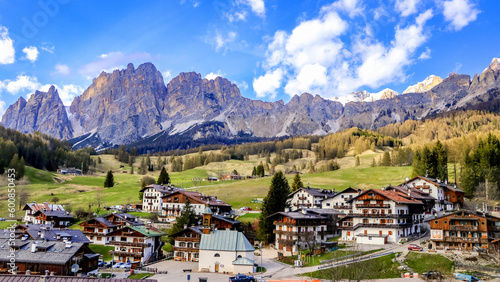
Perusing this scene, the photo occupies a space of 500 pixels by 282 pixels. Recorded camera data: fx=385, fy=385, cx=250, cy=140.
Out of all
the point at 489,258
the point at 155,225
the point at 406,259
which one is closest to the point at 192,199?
the point at 155,225

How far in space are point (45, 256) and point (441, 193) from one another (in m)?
96.2

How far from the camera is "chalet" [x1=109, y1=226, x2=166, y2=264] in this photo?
75.1 m

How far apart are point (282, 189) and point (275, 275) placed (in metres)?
42.5

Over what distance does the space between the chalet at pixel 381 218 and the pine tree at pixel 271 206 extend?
16.0 metres

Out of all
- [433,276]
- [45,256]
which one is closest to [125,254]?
[45,256]

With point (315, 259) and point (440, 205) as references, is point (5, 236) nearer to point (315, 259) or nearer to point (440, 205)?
point (315, 259)

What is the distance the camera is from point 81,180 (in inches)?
7702

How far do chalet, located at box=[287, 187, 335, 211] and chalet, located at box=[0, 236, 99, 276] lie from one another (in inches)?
2499

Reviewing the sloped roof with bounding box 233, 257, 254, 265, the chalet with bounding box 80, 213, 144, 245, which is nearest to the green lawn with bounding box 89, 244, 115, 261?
the chalet with bounding box 80, 213, 144, 245

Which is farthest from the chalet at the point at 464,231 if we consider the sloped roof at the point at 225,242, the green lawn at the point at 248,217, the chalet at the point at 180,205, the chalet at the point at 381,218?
the chalet at the point at 180,205

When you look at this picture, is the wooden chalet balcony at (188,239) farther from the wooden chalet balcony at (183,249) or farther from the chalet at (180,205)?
the chalet at (180,205)

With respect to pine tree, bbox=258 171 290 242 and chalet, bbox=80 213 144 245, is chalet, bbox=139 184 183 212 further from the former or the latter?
pine tree, bbox=258 171 290 242

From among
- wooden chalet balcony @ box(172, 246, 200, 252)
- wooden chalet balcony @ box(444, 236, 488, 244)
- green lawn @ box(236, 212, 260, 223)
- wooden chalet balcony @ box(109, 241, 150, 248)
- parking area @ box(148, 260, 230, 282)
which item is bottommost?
parking area @ box(148, 260, 230, 282)

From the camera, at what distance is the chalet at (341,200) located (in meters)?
104
